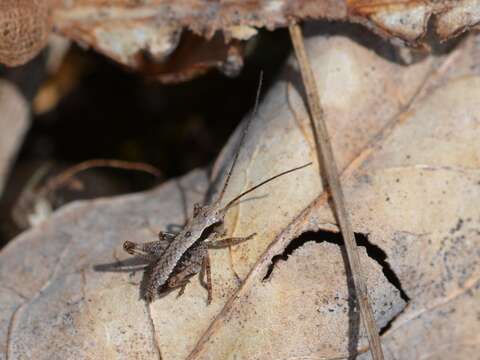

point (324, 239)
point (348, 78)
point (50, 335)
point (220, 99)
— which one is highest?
point (220, 99)

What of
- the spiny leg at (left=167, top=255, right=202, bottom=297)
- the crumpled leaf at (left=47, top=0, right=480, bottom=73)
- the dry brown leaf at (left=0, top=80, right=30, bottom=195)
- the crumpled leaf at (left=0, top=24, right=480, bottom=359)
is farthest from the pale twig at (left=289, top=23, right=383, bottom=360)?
the dry brown leaf at (left=0, top=80, right=30, bottom=195)

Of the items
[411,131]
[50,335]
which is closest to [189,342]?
[50,335]

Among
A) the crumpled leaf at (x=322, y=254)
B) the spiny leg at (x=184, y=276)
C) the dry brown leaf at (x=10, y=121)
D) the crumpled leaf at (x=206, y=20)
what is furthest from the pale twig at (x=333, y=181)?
the dry brown leaf at (x=10, y=121)

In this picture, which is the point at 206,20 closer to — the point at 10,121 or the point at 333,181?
the point at 333,181

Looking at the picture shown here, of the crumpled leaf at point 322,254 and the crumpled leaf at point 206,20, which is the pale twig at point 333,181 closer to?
the crumpled leaf at point 322,254

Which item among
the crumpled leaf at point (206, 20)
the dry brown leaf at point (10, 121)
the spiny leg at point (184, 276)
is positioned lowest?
the spiny leg at point (184, 276)

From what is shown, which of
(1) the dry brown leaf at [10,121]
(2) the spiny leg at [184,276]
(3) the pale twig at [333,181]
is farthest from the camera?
(1) the dry brown leaf at [10,121]

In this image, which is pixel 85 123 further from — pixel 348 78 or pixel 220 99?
pixel 348 78
